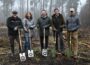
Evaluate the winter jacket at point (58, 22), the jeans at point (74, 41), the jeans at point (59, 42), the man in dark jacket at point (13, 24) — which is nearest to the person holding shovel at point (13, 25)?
the man in dark jacket at point (13, 24)

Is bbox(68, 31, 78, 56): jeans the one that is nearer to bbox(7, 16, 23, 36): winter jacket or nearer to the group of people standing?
the group of people standing

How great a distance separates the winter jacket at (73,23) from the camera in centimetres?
1277

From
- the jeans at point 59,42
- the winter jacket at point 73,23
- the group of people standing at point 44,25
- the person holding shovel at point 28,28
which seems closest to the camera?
the winter jacket at point 73,23

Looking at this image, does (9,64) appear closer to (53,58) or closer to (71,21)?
(53,58)

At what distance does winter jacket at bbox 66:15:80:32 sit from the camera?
12.8 m

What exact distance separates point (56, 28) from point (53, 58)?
1348 mm

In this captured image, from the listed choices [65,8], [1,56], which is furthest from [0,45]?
[65,8]

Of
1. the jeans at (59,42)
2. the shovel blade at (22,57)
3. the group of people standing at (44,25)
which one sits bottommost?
the shovel blade at (22,57)

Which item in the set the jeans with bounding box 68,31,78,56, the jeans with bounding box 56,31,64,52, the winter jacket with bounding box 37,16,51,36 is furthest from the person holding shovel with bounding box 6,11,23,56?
the jeans with bounding box 68,31,78,56

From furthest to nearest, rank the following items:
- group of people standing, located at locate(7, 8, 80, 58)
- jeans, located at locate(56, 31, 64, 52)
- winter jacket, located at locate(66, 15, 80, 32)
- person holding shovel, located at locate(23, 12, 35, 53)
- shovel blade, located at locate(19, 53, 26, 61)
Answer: jeans, located at locate(56, 31, 64, 52), person holding shovel, located at locate(23, 12, 35, 53), group of people standing, located at locate(7, 8, 80, 58), winter jacket, located at locate(66, 15, 80, 32), shovel blade, located at locate(19, 53, 26, 61)

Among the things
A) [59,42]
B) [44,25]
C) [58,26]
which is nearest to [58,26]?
[58,26]

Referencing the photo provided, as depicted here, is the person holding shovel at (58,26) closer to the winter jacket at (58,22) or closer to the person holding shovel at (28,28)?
the winter jacket at (58,22)

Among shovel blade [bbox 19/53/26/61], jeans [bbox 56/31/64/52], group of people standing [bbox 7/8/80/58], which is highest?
group of people standing [bbox 7/8/80/58]

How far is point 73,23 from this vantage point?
12.8 meters
